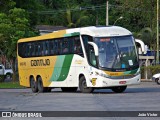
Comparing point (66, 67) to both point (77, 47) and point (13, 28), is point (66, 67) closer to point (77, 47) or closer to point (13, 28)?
point (77, 47)

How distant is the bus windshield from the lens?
98.1ft

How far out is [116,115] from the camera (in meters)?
17.7

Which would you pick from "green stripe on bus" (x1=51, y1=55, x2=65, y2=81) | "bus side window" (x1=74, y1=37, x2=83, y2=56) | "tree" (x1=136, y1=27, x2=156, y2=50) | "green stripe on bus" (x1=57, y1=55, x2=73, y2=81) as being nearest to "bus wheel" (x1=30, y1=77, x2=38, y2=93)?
→ "green stripe on bus" (x1=51, y1=55, x2=65, y2=81)

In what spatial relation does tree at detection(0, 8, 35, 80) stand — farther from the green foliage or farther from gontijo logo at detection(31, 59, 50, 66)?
gontijo logo at detection(31, 59, 50, 66)

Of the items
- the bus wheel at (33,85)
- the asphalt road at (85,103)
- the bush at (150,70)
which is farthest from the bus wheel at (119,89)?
the bush at (150,70)

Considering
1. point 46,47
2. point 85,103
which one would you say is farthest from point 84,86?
point 85,103

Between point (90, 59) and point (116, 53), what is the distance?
56.3 inches

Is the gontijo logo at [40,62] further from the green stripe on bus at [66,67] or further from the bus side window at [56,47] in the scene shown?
the green stripe on bus at [66,67]

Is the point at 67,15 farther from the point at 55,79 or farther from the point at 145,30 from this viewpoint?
the point at 55,79

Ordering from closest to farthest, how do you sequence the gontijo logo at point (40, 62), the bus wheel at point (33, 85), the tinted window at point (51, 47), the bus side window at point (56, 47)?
the tinted window at point (51, 47) < the bus side window at point (56, 47) < the gontijo logo at point (40, 62) < the bus wheel at point (33, 85)

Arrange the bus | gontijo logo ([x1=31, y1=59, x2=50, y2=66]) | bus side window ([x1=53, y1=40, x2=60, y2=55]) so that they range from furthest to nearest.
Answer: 1. gontijo logo ([x1=31, y1=59, x2=50, y2=66])
2. bus side window ([x1=53, y1=40, x2=60, y2=55])
3. the bus

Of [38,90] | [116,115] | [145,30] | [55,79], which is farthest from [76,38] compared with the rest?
[145,30]

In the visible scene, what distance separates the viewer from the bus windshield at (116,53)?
29906 millimetres

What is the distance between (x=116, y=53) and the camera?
98.2 feet
